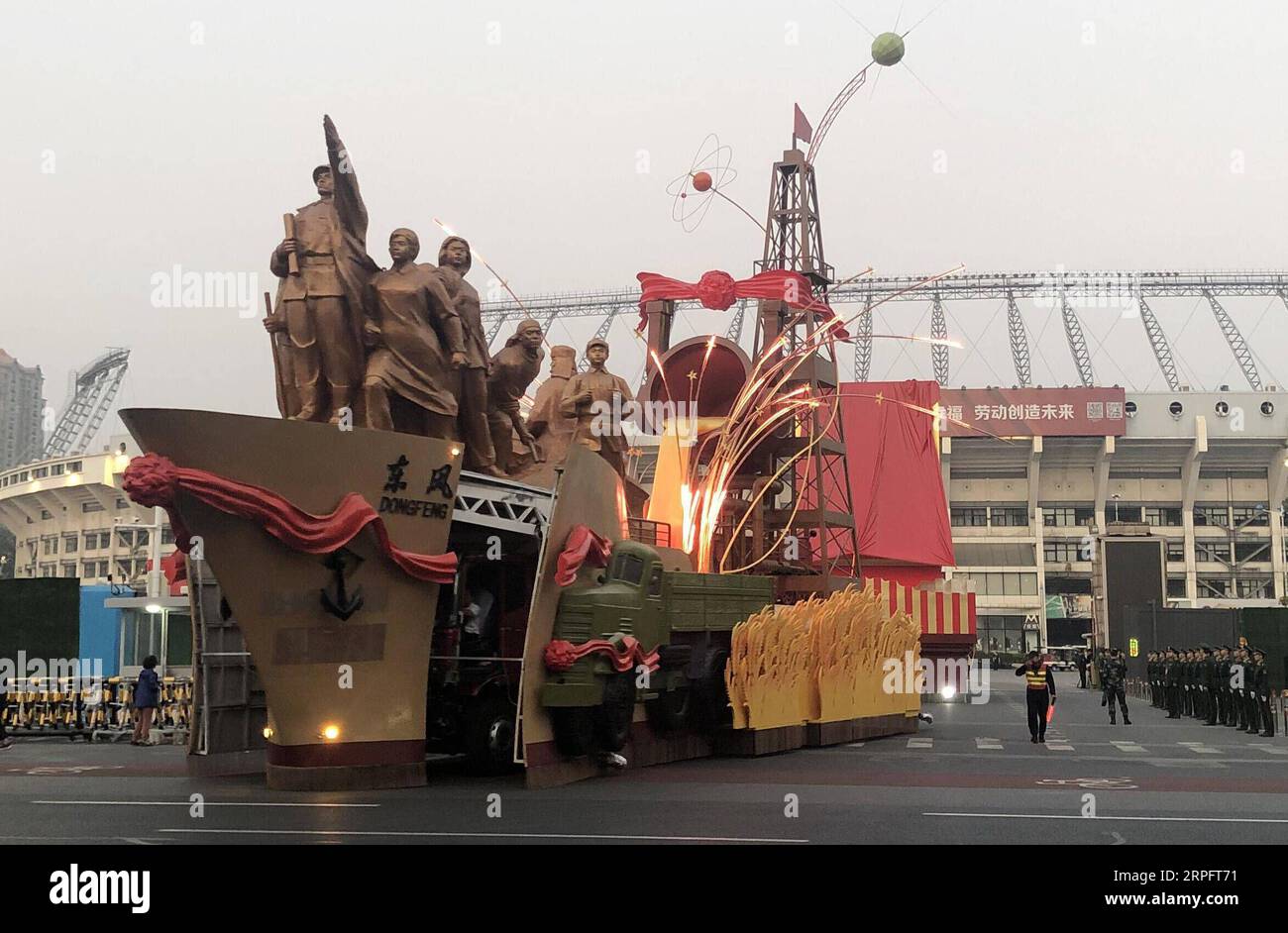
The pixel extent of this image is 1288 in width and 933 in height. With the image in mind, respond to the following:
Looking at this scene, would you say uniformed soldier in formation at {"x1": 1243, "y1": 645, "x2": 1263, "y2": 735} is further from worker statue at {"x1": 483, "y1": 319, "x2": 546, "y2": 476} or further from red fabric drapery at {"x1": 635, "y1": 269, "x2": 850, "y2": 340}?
worker statue at {"x1": 483, "y1": 319, "x2": 546, "y2": 476}

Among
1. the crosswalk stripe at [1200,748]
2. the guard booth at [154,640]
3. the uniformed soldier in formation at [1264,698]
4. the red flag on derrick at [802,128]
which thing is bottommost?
the crosswalk stripe at [1200,748]

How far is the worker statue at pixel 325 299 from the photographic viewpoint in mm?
17047

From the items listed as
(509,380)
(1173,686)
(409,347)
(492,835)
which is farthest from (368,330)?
(1173,686)

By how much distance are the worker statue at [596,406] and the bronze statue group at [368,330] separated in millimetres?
4523

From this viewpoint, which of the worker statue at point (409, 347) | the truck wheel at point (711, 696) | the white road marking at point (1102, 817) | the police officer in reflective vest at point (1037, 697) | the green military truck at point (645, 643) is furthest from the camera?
the police officer in reflective vest at point (1037, 697)

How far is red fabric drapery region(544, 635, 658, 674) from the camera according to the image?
17.0 metres

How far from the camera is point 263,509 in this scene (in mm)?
14977

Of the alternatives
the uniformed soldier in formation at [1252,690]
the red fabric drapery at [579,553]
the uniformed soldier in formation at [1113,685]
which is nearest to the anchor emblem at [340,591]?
the red fabric drapery at [579,553]

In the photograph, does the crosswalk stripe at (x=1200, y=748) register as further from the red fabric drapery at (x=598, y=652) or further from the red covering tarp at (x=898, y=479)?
the red covering tarp at (x=898, y=479)

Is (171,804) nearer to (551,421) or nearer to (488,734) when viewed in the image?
(488,734)

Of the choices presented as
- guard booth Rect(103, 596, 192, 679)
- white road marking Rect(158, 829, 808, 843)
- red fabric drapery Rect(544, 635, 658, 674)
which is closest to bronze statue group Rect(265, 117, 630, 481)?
red fabric drapery Rect(544, 635, 658, 674)

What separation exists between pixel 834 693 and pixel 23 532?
62.0m

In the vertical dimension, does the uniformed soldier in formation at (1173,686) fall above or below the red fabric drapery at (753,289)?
below

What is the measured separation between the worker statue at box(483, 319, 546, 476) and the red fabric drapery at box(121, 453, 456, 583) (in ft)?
12.0
